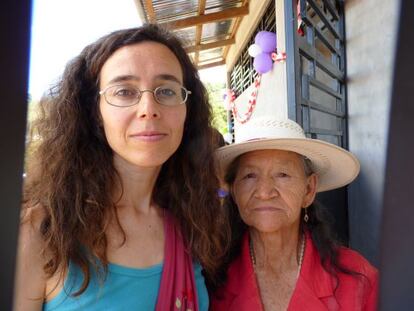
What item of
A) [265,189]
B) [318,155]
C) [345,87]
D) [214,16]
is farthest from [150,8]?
[265,189]

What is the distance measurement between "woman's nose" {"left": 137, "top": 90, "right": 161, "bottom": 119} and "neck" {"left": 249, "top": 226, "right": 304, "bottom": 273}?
757mm

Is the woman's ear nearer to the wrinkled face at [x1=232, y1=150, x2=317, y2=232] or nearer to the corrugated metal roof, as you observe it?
the wrinkled face at [x1=232, y1=150, x2=317, y2=232]

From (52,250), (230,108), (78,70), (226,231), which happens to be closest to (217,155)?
(226,231)

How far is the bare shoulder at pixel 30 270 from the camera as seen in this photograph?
3.48 feet

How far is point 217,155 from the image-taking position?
1692mm

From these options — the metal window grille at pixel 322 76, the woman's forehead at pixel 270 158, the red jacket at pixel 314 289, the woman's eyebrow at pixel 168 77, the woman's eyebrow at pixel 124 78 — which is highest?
the metal window grille at pixel 322 76

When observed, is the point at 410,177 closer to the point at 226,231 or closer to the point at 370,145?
the point at 226,231

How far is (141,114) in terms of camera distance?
1.22 metres

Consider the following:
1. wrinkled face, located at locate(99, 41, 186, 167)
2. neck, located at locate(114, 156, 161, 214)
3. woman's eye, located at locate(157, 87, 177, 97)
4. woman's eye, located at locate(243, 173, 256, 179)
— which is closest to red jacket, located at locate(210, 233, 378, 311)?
woman's eye, located at locate(243, 173, 256, 179)

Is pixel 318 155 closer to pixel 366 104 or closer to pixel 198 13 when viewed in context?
pixel 366 104

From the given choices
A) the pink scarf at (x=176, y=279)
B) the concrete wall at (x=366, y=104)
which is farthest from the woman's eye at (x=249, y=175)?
the concrete wall at (x=366, y=104)

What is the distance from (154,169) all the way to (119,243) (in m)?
0.29

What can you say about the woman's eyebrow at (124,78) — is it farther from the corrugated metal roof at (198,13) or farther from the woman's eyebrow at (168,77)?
the corrugated metal roof at (198,13)

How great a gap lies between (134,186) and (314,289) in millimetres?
813
